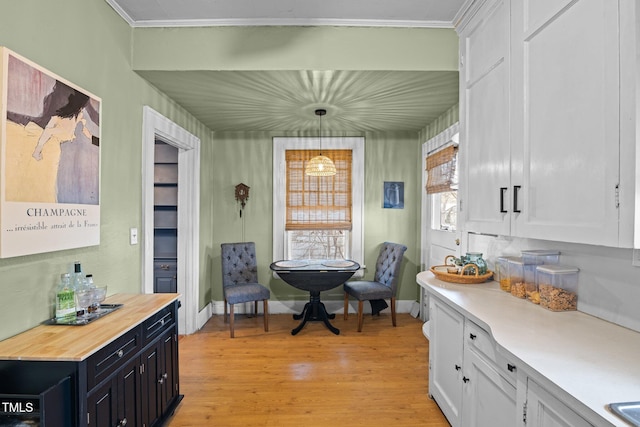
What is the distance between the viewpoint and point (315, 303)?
3.75 metres

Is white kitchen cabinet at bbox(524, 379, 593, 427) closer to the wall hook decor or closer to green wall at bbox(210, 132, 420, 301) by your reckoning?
green wall at bbox(210, 132, 420, 301)

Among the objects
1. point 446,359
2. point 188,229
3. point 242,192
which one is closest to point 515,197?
point 446,359

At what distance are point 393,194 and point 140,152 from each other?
282cm

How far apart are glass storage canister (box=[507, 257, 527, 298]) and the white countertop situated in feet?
0.15

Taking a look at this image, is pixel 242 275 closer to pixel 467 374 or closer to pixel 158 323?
pixel 158 323

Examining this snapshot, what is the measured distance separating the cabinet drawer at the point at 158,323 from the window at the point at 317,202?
6.79 ft

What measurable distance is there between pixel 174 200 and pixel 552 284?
3.81m

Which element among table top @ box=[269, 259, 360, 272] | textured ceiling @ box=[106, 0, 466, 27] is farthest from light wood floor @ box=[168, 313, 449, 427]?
textured ceiling @ box=[106, 0, 466, 27]

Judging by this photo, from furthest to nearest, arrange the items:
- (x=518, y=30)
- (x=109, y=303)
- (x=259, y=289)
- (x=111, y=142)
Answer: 1. (x=259, y=289)
2. (x=111, y=142)
3. (x=109, y=303)
4. (x=518, y=30)

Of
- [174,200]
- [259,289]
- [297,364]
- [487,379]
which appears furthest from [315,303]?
[487,379]

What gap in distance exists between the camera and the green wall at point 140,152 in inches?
62.8

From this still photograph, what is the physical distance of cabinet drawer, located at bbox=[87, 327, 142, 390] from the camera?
134cm

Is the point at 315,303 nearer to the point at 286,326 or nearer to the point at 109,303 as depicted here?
the point at 286,326

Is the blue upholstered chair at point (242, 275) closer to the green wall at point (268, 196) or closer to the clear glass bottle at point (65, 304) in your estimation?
the green wall at point (268, 196)
